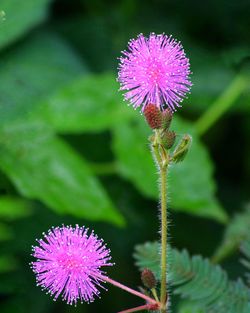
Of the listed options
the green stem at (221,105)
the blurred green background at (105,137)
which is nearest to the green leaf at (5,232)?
the blurred green background at (105,137)

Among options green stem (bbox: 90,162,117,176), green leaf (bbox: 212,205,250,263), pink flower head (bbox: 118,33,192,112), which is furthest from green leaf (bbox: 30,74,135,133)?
pink flower head (bbox: 118,33,192,112)

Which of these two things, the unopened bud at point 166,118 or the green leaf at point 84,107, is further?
the green leaf at point 84,107

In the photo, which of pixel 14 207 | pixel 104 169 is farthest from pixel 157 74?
pixel 104 169

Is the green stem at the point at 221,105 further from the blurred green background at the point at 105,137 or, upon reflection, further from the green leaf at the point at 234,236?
the green leaf at the point at 234,236

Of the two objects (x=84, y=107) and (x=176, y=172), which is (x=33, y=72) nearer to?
(x=84, y=107)

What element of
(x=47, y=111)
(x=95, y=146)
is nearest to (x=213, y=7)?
(x=95, y=146)

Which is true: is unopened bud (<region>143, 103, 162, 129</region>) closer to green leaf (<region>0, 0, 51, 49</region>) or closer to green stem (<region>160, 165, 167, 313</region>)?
green stem (<region>160, 165, 167, 313</region>)

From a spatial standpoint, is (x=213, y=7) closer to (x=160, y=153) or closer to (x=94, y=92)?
(x=94, y=92)

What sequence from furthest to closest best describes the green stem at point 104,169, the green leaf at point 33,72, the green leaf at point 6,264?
Answer: 1. the green stem at point 104,169
2. the green leaf at point 33,72
3. the green leaf at point 6,264
